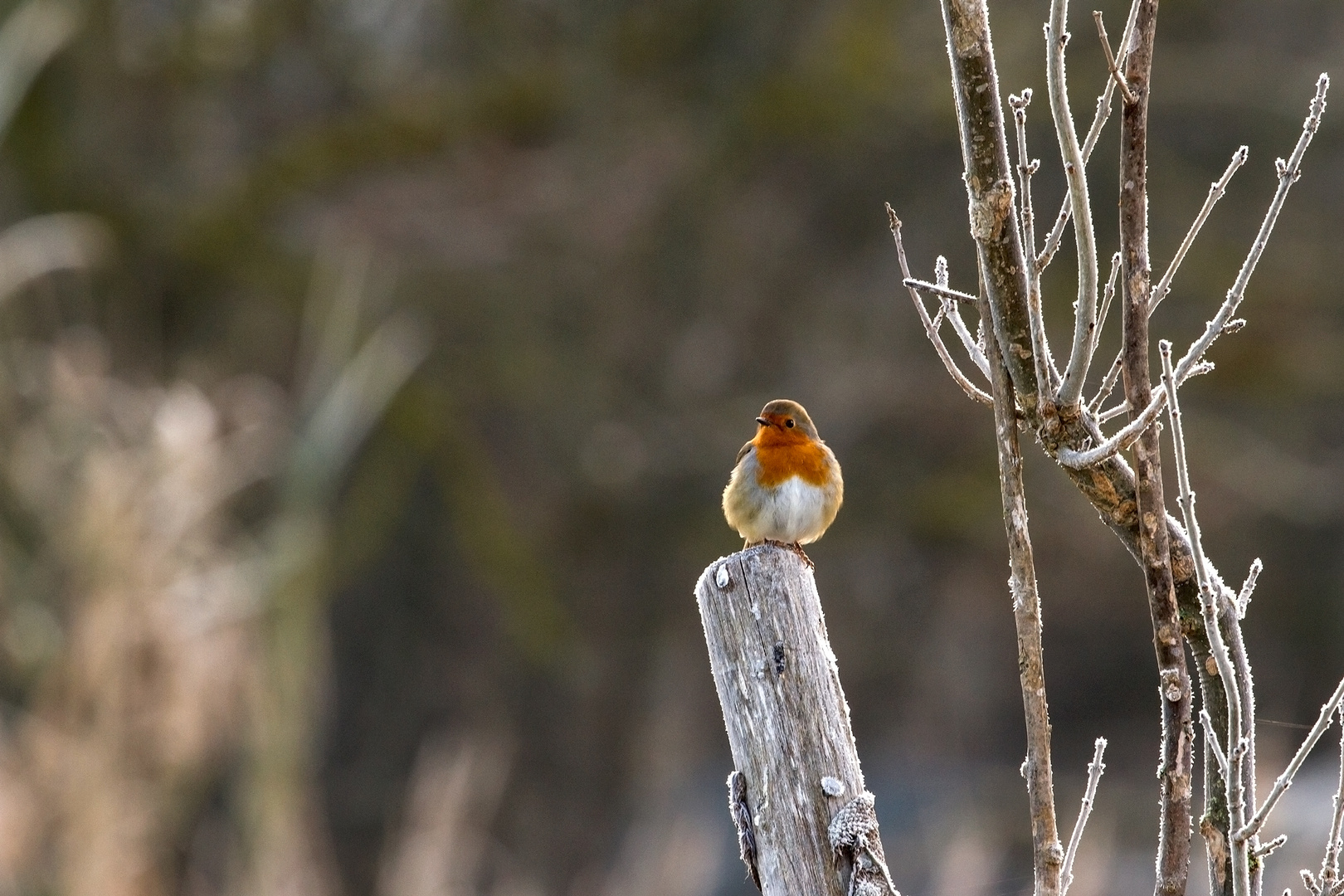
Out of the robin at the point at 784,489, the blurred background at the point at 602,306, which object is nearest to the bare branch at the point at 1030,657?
the robin at the point at 784,489

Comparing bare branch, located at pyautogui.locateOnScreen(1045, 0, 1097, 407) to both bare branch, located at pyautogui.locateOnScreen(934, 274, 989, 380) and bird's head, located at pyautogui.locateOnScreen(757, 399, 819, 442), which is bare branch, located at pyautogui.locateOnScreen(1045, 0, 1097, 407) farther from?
bird's head, located at pyautogui.locateOnScreen(757, 399, 819, 442)

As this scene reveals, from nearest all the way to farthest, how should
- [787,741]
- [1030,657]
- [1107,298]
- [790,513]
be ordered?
[1030,657] < [1107,298] < [787,741] < [790,513]

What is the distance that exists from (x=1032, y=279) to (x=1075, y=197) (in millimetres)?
118

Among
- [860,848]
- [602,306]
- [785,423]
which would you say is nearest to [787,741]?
[860,848]

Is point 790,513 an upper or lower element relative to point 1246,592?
upper

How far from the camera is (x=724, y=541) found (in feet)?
33.9

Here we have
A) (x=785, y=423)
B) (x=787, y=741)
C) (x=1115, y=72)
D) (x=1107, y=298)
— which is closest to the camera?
(x=1115, y=72)

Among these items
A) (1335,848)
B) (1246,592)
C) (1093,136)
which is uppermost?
(1093,136)

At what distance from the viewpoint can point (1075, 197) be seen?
150 centimetres

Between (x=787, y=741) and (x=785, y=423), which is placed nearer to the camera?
(x=787, y=741)

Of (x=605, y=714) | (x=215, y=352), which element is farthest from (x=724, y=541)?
(x=215, y=352)

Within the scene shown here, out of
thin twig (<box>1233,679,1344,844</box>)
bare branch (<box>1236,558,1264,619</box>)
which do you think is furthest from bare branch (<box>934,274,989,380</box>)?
thin twig (<box>1233,679,1344,844</box>)

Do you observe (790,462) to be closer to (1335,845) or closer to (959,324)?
(959,324)

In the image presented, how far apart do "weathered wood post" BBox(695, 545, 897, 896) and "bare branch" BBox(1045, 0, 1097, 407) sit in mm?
518
